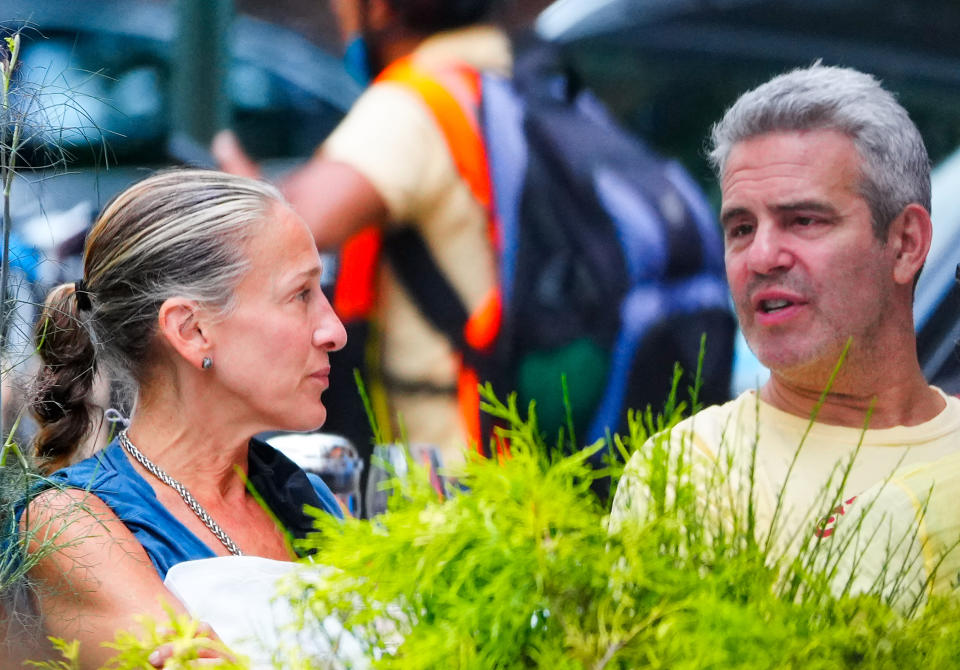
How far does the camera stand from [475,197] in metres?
2.53

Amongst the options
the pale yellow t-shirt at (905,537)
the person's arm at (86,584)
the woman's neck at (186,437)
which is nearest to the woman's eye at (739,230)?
the pale yellow t-shirt at (905,537)

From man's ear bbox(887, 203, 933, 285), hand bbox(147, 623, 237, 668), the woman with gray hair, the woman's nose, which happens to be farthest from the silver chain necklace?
man's ear bbox(887, 203, 933, 285)

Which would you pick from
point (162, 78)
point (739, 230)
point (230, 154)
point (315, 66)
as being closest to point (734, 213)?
point (739, 230)

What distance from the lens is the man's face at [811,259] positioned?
146 cm

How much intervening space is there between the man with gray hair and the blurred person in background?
42.1 inches

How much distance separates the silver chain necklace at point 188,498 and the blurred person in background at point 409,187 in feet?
3.51

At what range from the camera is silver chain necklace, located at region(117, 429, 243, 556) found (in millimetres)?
1427

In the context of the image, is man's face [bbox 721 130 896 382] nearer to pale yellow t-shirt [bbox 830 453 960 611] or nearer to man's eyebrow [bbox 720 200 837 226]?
man's eyebrow [bbox 720 200 837 226]

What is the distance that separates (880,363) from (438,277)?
1242mm

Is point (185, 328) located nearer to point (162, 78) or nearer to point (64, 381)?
point (64, 381)

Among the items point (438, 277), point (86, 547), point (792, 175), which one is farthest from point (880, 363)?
point (438, 277)

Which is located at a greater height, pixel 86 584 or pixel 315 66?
pixel 315 66

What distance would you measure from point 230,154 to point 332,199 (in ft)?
1.07

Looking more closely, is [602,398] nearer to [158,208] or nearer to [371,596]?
[158,208]
